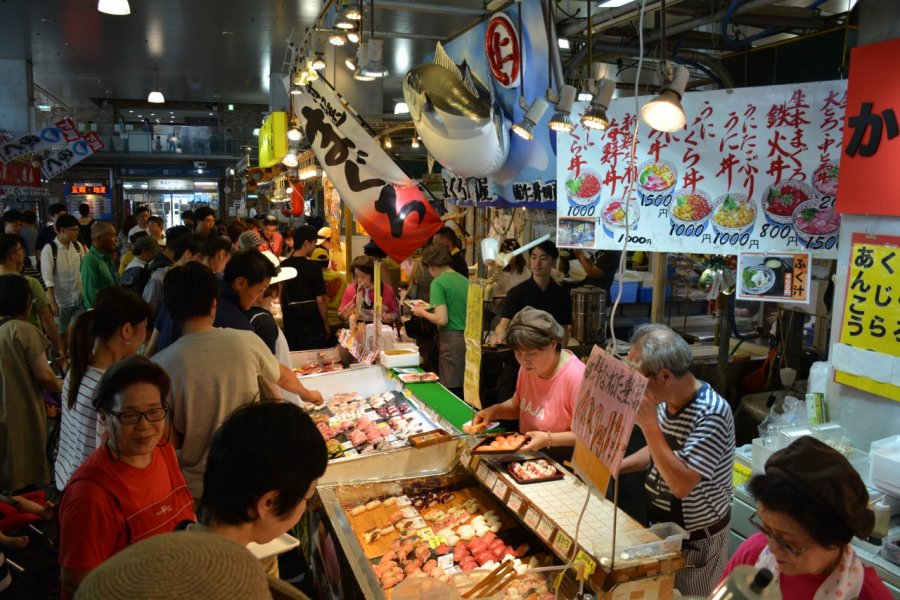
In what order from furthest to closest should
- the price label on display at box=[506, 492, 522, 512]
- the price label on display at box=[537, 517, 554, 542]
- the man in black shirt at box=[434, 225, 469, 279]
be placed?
the man in black shirt at box=[434, 225, 469, 279] → the price label on display at box=[506, 492, 522, 512] → the price label on display at box=[537, 517, 554, 542]

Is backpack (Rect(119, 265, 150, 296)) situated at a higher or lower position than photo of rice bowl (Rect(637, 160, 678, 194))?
lower

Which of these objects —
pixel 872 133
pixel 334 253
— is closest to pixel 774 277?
pixel 872 133

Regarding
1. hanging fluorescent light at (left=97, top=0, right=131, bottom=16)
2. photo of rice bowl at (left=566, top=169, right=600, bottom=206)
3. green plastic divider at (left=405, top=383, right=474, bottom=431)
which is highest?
hanging fluorescent light at (left=97, top=0, right=131, bottom=16)

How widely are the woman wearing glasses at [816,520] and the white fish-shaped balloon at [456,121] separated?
13.3 feet

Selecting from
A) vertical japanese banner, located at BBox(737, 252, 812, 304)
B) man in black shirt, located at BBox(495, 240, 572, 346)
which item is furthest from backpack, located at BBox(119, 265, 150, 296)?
vertical japanese banner, located at BBox(737, 252, 812, 304)

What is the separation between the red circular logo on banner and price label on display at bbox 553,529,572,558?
404 cm

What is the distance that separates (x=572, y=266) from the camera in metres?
12.1

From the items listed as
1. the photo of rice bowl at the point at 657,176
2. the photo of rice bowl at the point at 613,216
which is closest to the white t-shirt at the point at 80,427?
the photo of rice bowl at the point at 613,216

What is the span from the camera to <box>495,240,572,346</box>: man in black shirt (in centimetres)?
661

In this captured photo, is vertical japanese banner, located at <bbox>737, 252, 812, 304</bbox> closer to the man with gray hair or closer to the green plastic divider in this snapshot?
the man with gray hair

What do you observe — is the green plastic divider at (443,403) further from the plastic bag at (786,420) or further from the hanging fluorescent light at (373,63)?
the hanging fluorescent light at (373,63)

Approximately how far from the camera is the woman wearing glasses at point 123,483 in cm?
227

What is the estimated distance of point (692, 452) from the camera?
3.03 metres

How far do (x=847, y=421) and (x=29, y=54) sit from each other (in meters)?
19.4
